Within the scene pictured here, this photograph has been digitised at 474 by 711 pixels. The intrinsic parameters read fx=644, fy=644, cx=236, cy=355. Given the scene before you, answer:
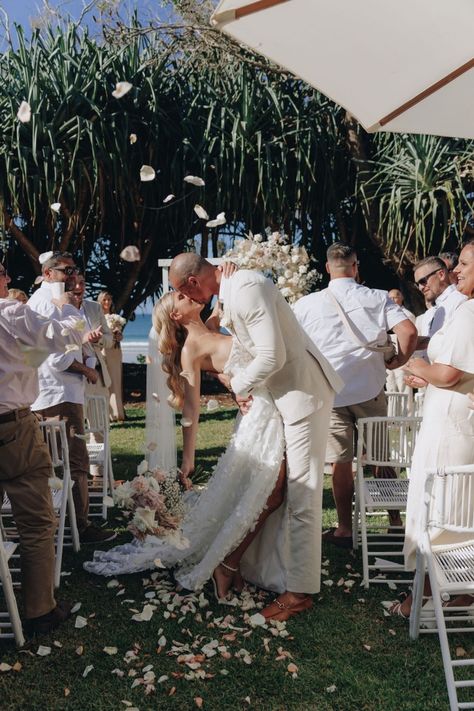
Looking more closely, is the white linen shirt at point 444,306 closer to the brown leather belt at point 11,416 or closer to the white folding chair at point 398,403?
the white folding chair at point 398,403

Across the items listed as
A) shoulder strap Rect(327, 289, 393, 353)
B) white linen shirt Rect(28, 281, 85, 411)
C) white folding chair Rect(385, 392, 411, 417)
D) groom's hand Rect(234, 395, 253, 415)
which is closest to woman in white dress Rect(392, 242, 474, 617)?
groom's hand Rect(234, 395, 253, 415)

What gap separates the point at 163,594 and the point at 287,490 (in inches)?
35.8

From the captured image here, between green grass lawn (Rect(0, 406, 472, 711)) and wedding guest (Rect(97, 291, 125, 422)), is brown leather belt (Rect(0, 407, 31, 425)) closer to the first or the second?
green grass lawn (Rect(0, 406, 472, 711))

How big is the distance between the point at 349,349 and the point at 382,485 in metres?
0.94

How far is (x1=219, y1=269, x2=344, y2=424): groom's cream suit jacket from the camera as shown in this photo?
317 centimetres

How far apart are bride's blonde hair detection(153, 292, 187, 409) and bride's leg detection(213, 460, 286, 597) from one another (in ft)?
2.65

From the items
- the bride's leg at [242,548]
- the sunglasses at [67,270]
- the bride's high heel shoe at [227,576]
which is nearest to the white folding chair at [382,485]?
the bride's leg at [242,548]

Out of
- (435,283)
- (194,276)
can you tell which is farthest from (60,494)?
(435,283)

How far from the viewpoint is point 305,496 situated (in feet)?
11.2

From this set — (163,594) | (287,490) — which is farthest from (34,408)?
(287,490)

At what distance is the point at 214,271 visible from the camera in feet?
11.4

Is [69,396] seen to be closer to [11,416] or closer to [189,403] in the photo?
[189,403]

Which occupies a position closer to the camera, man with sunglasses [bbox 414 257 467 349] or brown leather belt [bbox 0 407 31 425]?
brown leather belt [bbox 0 407 31 425]

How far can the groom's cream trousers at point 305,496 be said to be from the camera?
11.1ft
